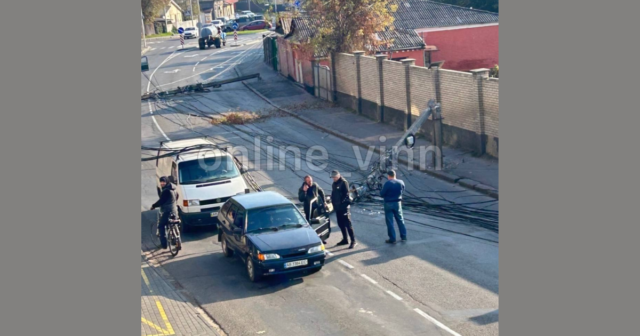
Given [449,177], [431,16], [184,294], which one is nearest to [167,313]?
[184,294]

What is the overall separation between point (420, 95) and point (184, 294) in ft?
51.0

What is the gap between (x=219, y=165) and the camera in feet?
58.0

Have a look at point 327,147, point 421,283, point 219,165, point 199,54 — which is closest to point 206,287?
point 421,283

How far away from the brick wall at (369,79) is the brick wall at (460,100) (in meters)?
5.42

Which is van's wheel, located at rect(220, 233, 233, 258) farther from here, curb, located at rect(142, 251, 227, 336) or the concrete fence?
the concrete fence

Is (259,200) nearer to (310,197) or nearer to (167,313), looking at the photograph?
(310,197)

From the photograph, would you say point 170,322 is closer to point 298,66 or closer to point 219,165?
point 219,165

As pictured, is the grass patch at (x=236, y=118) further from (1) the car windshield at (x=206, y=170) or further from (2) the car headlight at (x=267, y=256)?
(2) the car headlight at (x=267, y=256)

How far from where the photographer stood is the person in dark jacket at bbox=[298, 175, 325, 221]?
15.3 m

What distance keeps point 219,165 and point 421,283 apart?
272 inches

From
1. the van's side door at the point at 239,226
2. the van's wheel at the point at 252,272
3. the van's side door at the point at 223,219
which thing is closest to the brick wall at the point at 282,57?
the van's side door at the point at 223,219

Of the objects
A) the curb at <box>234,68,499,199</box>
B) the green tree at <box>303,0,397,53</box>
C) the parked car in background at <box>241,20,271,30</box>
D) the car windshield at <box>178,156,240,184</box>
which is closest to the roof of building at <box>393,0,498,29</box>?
the green tree at <box>303,0,397,53</box>

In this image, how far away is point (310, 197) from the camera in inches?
602

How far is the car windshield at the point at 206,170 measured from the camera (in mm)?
17250
